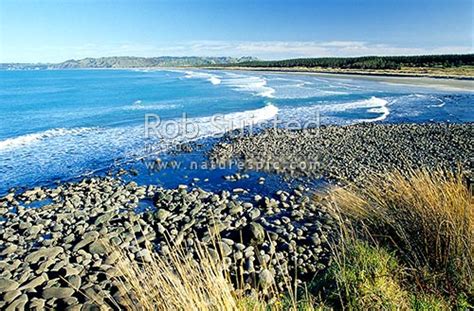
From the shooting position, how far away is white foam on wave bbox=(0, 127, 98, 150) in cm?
2195

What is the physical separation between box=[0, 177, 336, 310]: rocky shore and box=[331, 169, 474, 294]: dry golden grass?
3.11 ft

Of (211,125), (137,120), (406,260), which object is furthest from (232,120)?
(406,260)

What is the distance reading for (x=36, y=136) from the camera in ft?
79.9

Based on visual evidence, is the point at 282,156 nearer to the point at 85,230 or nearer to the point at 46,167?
the point at 85,230

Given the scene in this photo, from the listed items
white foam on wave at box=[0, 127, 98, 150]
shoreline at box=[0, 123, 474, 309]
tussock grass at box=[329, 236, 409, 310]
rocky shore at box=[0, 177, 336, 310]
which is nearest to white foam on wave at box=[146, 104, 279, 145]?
white foam on wave at box=[0, 127, 98, 150]

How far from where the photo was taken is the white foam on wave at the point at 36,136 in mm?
21953

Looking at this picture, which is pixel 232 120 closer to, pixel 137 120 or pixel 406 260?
pixel 137 120

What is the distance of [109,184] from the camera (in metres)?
14.0

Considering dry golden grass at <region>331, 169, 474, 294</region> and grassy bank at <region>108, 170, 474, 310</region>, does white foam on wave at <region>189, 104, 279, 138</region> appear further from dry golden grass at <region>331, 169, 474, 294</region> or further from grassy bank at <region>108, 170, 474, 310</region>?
grassy bank at <region>108, 170, 474, 310</region>

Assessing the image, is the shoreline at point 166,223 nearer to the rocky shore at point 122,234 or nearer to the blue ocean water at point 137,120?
the rocky shore at point 122,234

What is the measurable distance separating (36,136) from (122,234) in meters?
18.2

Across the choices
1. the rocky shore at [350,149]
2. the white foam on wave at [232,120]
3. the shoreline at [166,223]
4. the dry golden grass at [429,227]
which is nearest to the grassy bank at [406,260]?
the dry golden grass at [429,227]

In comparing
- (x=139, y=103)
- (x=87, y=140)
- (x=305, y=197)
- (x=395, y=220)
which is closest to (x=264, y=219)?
(x=305, y=197)

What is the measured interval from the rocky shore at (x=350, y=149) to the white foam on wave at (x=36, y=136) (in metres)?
11.6
